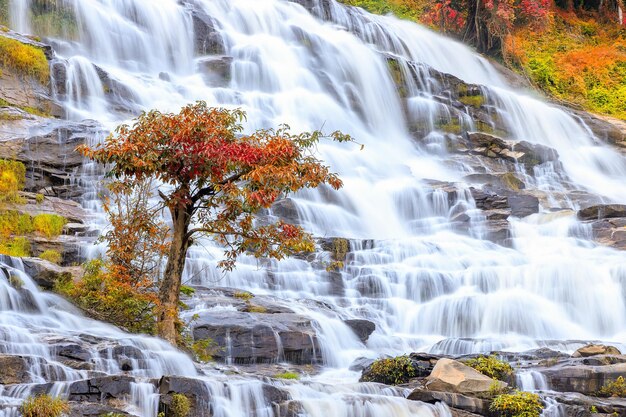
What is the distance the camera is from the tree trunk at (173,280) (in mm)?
14125

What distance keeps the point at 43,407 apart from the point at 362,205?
19.0 meters

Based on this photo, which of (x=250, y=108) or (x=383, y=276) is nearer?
(x=383, y=276)

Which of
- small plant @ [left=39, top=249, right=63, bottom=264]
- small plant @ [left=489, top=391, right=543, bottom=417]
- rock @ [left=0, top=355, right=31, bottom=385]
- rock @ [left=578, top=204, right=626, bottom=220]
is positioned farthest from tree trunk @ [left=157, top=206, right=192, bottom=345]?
rock @ [left=578, top=204, right=626, bottom=220]

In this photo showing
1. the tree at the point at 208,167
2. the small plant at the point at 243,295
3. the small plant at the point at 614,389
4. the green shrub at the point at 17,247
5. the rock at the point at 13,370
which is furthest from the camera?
the small plant at the point at 243,295

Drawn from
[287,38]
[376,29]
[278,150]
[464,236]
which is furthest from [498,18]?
[278,150]

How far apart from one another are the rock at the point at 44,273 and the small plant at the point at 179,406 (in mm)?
5480

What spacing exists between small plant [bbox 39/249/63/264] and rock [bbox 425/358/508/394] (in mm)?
8918

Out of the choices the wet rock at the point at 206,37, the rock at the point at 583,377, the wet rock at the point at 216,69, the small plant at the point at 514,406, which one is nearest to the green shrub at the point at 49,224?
the small plant at the point at 514,406

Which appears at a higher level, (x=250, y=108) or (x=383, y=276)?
(x=250, y=108)

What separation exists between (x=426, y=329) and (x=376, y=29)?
26.7 metres

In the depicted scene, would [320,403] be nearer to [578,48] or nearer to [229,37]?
[229,37]

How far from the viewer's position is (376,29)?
43406 millimetres

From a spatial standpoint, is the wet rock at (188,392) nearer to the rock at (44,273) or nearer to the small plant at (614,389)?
the rock at (44,273)

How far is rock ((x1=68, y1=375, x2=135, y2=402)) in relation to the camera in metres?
10.4
